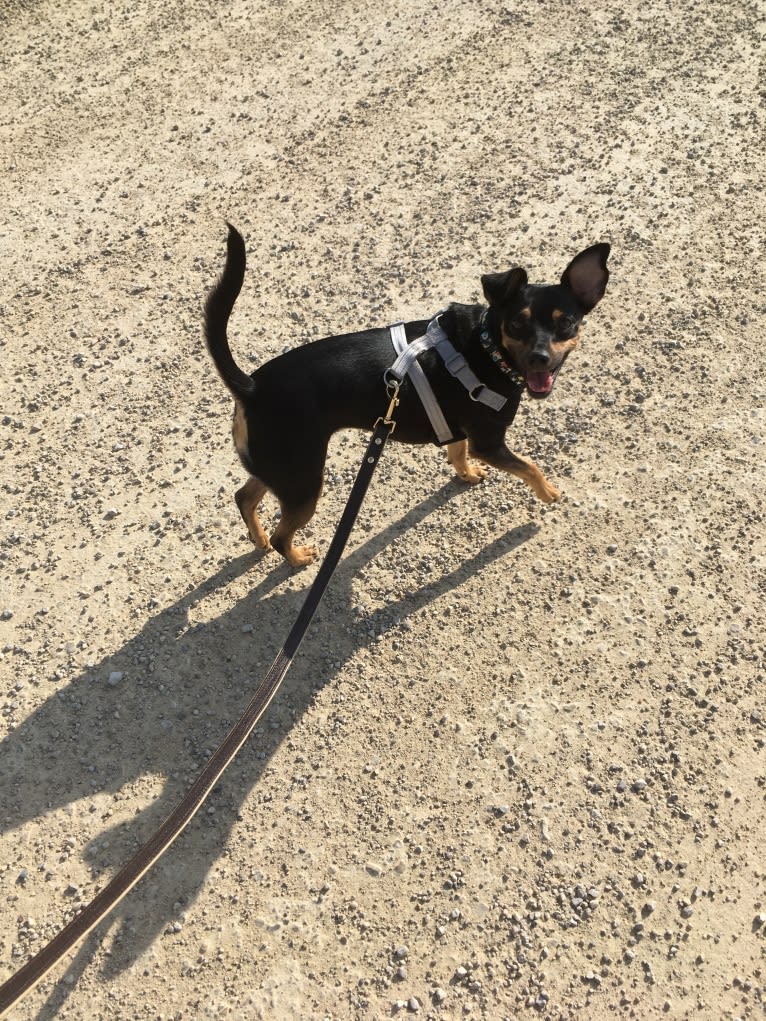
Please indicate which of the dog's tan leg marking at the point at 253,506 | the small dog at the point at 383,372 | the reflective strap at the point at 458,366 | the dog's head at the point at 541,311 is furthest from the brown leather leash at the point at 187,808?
the dog's tan leg marking at the point at 253,506

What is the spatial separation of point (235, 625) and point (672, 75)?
243 inches

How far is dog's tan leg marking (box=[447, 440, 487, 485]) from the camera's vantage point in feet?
15.5

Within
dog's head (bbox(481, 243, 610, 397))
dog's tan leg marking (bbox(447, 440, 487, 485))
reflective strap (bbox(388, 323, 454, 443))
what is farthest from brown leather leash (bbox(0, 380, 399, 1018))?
dog's tan leg marking (bbox(447, 440, 487, 485))

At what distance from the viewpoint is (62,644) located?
4.49m

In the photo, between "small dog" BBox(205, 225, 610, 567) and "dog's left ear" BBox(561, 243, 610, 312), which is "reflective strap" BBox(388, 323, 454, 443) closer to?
"small dog" BBox(205, 225, 610, 567)

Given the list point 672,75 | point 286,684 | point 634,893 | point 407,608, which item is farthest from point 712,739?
point 672,75

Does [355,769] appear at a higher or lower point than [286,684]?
lower

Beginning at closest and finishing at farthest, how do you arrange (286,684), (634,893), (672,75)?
(634,893), (286,684), (672,75)

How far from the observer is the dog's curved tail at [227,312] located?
129 inches

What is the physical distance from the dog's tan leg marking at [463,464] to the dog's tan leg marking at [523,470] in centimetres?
30

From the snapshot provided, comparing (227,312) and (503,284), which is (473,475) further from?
(227,312)

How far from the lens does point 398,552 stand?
476 cm

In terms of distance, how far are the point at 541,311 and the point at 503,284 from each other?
0.22m

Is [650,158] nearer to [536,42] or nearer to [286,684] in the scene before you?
[536,42]
